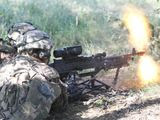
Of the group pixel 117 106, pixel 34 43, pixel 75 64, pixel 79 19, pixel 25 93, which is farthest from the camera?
pixel 79 19

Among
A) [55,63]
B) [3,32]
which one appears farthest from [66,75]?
[3,32]

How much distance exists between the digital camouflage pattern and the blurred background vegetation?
6.53m

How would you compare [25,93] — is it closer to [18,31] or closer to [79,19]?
[18,31]

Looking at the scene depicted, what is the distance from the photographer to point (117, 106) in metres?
6.90

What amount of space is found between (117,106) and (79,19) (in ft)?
25.2

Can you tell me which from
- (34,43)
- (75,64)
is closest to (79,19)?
(75,64)

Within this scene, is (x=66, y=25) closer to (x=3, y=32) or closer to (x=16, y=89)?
(x=3, y=32)

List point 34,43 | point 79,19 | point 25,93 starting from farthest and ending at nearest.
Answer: point 79,19 → point 34,43 → point 25,93

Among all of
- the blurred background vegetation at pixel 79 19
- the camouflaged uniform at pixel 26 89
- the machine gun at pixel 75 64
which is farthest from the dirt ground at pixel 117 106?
the blurred background vegetation at pixel 79 19

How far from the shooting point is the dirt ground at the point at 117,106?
242 inches

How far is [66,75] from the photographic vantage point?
26.6 ft

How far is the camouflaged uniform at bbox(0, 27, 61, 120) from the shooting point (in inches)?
226

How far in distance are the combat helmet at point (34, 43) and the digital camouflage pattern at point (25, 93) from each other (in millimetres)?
620

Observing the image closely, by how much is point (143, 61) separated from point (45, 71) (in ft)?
16.0
